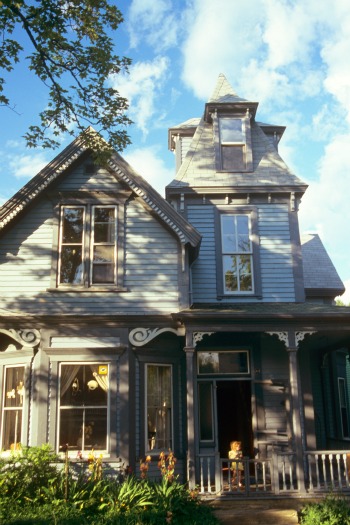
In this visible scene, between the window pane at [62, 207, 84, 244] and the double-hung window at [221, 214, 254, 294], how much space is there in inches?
160

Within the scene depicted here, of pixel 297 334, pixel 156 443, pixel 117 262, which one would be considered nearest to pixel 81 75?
pixel 117 262

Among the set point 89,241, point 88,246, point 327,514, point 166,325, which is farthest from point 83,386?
point 327,514

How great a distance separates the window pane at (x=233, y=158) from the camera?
1606 cm

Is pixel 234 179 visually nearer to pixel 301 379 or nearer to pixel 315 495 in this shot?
pixel 301 379

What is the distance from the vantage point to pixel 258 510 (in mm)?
11078

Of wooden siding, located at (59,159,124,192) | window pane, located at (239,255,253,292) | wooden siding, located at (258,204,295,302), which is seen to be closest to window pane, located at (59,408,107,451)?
window pane, located at (239,255,253,292)

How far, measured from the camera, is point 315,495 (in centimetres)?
1146

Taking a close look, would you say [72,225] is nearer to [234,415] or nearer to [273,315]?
[273,315]

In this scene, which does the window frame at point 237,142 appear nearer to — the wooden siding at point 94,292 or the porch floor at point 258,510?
the wooden siding at point 94,292

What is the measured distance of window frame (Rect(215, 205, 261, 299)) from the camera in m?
14.9

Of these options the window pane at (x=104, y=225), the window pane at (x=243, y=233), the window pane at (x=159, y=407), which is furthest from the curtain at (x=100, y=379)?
the window pane at (x=243, y=233)

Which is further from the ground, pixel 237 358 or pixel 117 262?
pixel 117 262

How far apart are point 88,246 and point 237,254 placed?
4.27 m

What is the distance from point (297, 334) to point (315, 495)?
3.43 metres
